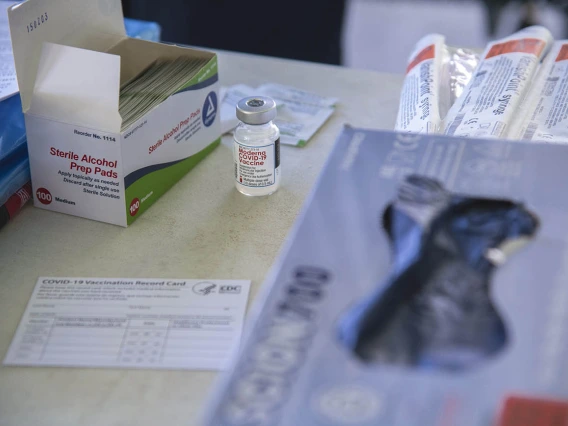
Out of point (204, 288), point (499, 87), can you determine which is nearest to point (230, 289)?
point (204, 288)

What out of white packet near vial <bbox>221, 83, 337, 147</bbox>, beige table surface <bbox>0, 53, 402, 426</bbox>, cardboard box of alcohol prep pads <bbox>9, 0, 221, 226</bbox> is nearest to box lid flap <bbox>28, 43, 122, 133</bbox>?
cardboard box of alcohol prep pads <bbox>9, 0, 221, 226</bbox>

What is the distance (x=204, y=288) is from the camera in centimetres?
70

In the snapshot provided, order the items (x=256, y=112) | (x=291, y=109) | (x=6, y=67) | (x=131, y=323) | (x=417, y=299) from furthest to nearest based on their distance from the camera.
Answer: (x=291, y=109), (x=6, y=67), (x=256, y=112), (x=131, y=323), (x=417, y=299)

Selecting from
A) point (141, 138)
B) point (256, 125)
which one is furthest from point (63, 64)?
point (256, 125)

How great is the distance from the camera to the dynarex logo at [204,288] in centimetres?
69

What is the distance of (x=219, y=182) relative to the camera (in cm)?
87

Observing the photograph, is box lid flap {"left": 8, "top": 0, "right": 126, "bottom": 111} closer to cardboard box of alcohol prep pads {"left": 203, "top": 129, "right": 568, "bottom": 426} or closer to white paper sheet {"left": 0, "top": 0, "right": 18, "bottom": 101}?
white paper sheet {"left": 0, "top": 0, "right": 18, "bottom": 101}

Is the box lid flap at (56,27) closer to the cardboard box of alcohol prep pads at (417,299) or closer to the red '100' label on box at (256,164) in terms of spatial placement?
the red '100' label on box at (256,164)

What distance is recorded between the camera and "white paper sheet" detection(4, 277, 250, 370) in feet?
2.04

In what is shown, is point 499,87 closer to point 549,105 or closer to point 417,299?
point 549,105

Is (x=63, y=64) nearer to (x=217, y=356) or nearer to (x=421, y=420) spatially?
(x=217, y=356)

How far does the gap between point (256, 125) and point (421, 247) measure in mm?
333

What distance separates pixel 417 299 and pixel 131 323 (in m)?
0.30

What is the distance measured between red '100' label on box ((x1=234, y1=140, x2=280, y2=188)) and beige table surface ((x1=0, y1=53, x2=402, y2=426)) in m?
0.02
